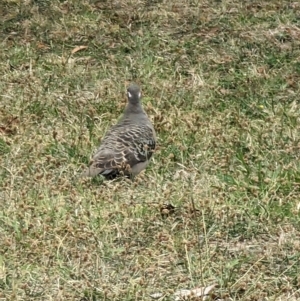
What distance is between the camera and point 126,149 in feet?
25.4

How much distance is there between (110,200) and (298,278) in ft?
5.44

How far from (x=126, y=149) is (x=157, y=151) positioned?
1.84 ft

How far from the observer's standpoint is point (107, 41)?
11.2 meters

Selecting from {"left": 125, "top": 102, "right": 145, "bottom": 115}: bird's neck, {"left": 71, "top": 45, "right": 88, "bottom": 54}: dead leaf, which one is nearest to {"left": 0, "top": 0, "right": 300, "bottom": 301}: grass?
{"left": 71, "top": 45, "right": 88, "bottom": 54}: dead leaf

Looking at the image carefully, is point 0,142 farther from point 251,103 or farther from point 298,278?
point 298,278

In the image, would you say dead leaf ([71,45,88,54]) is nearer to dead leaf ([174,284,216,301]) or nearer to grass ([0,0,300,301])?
grass ([0,0,300,301])

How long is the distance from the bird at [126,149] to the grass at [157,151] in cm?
16

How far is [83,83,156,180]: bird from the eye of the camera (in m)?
7.49

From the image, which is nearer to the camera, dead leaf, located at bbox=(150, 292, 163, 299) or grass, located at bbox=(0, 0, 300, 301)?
dead leaf, located at bbox=(150, 292, 163, 299)

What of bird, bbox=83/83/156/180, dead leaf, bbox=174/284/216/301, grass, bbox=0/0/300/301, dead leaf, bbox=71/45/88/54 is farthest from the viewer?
dead leaf, bbox=71/45/88/54

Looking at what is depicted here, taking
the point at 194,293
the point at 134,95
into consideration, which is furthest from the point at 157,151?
the point at 194,293

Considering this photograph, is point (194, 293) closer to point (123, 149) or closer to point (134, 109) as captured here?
point (123, 149)

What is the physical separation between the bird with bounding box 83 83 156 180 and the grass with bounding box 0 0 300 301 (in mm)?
155

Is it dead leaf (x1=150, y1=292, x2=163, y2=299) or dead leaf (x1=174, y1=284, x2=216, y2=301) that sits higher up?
dead leaf (x1=174, y1=284, x2=216, y2=301)
